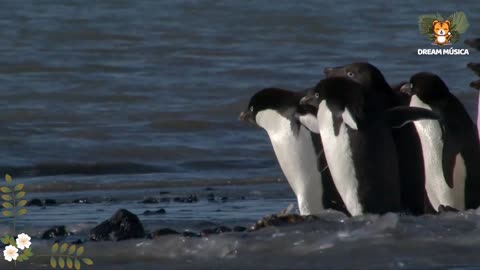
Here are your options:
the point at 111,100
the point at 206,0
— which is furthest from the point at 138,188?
the point at 206,0

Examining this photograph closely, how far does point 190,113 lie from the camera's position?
15.8 meters

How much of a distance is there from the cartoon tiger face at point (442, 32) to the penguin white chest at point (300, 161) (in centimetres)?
429

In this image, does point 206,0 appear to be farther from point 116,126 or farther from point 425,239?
point 425,239

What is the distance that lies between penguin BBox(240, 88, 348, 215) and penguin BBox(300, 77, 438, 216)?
344 millimetres

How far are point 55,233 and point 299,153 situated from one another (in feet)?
4.92

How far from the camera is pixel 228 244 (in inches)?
299

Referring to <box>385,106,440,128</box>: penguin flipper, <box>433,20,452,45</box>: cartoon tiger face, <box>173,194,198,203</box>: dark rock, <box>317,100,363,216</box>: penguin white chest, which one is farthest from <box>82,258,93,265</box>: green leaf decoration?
<box>433,20,452,45</box>: cartoon tiger face

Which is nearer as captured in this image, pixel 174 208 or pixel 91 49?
pixel 174 208

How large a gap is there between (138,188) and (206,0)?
14.1 metres

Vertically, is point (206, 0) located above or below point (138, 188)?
above

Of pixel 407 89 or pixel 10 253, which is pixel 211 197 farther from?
pixel 10 253

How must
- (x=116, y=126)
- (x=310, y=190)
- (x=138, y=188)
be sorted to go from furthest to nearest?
(x=116, y=126) → (x=138, y=188) → (x=310, y=190)

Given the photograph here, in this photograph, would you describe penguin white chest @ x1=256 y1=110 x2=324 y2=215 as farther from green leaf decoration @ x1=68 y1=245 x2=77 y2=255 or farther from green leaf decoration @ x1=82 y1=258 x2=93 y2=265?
green leaf decoration @ x1=82 y1=258 x2=93 y2=265

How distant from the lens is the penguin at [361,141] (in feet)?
27.3
